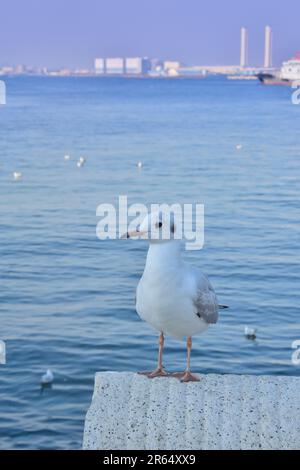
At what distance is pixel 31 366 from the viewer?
12305 mm

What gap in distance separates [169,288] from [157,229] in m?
0.48

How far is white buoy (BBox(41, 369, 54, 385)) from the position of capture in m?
11.5

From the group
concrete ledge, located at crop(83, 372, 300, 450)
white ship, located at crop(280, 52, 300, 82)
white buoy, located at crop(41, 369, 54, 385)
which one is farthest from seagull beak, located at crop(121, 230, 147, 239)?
white ship, located at crop(280, 52, 300, 82)

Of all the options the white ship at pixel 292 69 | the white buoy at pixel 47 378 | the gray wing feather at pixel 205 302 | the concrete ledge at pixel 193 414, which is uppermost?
the gray wing feather at pixel 205 302

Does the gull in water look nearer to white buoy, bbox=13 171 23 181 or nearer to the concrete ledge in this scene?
the concrete ledge

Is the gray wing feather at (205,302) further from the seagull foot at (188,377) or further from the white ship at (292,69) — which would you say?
the white ship at (292,69)

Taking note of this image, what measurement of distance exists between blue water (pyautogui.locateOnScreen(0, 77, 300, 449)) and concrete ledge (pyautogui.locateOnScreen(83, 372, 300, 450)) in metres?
3.75

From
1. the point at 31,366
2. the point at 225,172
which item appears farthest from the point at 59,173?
the point at 31,366

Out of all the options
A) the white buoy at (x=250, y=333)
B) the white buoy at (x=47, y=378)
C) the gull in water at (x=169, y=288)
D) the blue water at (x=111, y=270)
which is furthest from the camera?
the white buoy at (x=250, y=333)

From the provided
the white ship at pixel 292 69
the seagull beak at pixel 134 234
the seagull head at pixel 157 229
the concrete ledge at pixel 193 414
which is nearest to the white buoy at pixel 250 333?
the concrete ledge at pixel 193 414

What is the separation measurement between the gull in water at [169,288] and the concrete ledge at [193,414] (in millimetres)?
249

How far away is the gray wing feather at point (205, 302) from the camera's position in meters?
6.43
